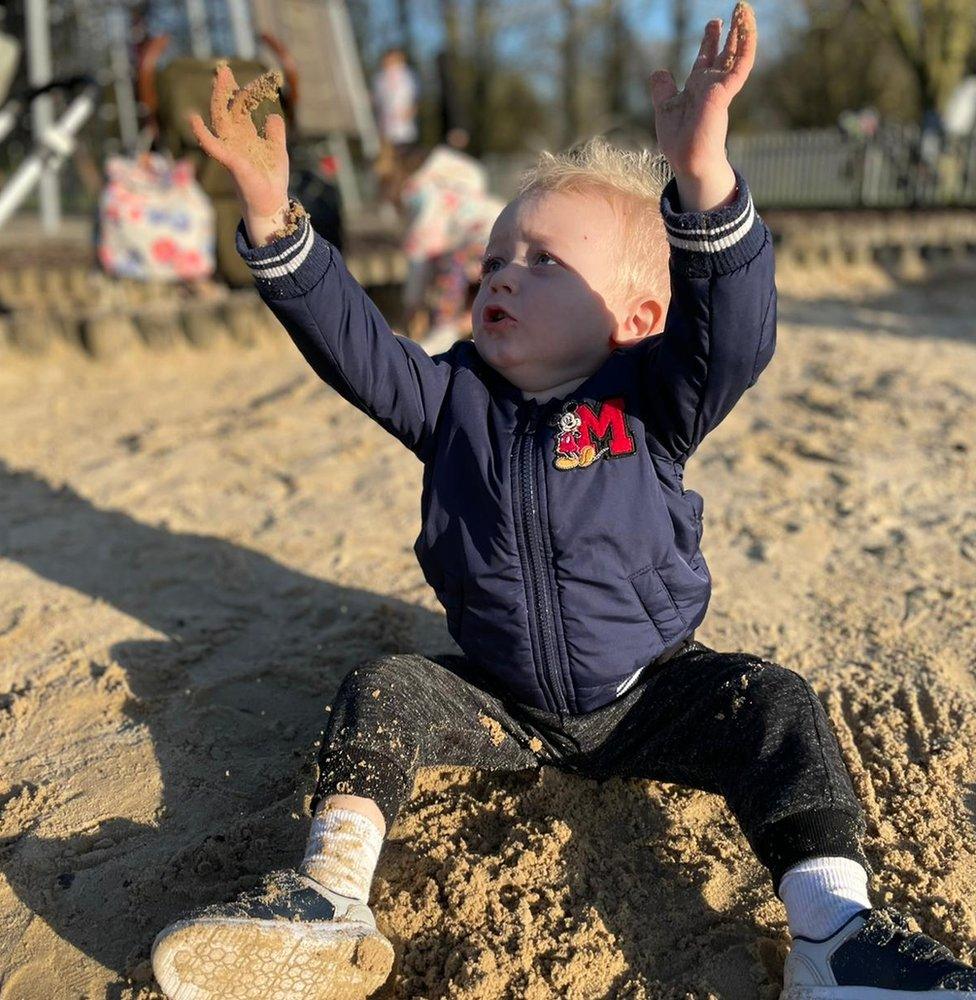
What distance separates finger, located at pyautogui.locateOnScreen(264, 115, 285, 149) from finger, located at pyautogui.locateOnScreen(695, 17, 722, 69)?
594mm

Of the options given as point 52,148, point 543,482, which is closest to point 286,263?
point 543,482

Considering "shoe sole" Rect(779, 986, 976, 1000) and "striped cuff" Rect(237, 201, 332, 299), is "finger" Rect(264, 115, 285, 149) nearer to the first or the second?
"striped cuff" Rect(237, 201, 332, 299)

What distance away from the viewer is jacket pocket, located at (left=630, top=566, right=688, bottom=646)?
1.67 metres

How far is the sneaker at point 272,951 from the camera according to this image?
4.19 feet

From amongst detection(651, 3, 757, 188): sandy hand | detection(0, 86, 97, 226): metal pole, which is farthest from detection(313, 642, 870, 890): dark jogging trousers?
detection(0, 86, 97, 226): metal pole

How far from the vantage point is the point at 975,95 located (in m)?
16.4

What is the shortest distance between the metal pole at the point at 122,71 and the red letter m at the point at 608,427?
10.8 m

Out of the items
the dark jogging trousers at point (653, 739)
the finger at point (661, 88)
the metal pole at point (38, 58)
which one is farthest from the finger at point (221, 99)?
the metal pole at point (38, 58)

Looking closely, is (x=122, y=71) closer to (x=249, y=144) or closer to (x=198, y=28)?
(x=198, y=28)

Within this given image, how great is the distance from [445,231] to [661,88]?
13.8 ft

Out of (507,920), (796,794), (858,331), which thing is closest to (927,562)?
(796,794)

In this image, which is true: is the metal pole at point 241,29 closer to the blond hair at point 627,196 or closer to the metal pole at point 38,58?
the metal pole at point 38,58

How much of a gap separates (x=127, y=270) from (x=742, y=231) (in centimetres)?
504

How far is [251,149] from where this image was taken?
1519 mm
